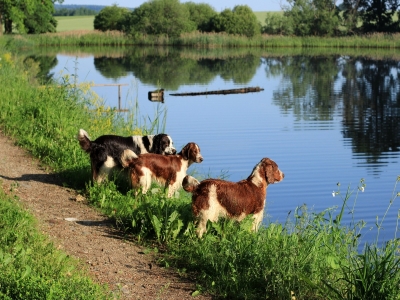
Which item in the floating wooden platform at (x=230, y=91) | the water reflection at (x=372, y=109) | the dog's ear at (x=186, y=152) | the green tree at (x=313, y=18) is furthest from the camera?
the green tree at (x=313, y=18)

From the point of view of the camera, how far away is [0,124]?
16094 mm

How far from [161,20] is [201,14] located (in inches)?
407

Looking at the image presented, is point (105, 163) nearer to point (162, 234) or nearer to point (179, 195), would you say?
point (179, 195)

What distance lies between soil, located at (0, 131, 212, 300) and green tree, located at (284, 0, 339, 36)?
77.7 metres

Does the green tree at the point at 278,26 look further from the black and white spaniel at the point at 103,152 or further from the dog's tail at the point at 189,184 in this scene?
the dog's tail at the point at 189,184

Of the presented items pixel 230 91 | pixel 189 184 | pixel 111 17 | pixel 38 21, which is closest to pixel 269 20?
pixel 111 17

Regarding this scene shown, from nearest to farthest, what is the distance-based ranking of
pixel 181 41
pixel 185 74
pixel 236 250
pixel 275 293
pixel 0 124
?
pixel 275 293 < pixel 236 250 < pixel 0 124 < pixel 185 74 < pixel 181 41

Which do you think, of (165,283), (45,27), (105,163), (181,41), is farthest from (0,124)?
(45,27)

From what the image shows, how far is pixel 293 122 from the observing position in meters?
27.5

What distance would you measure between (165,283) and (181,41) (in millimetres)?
78238

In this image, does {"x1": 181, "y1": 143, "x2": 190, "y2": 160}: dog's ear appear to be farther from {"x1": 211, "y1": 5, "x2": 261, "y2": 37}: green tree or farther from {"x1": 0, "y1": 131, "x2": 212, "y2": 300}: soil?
{"x1": 211, "y1": 5, "x2": 261, "y2": 37}: green tree

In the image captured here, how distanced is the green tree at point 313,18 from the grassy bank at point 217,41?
19.3ft

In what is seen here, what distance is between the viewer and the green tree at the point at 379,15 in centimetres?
9062

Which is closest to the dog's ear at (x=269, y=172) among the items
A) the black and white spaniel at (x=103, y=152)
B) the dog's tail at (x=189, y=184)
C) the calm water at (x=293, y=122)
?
the dog's tail at (x=189, y=184)
